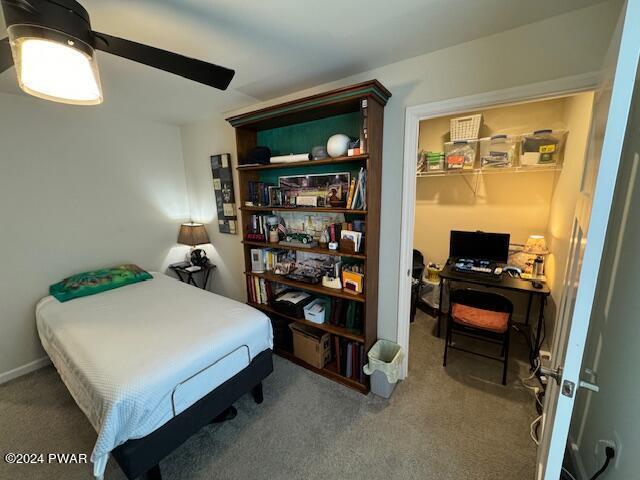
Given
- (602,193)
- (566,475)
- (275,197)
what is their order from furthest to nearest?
(275,197) < (566,475) < (602,193)

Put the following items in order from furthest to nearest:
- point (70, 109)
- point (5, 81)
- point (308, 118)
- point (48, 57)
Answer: point (70, 109) → point (308, 118) → point (5, 81) → point (48, 57)

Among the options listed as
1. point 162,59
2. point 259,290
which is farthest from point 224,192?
point 162,59

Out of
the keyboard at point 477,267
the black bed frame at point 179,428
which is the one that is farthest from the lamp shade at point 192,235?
the keyboard at point 477,267

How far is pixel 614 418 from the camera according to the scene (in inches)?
41.1

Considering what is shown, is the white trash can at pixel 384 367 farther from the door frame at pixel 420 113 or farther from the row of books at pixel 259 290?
the row of books at pixel 259 290

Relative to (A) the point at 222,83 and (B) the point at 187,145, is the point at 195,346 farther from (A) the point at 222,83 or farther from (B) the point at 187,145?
(B) the point at 187,145

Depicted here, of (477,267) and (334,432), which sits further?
(477,267)

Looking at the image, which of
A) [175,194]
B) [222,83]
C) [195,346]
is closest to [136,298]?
[195,346]

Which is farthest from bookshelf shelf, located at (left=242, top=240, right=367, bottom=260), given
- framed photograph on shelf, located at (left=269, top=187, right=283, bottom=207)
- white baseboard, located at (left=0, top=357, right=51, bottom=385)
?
white baseboard, located at (left=0, top=357, right=51, bottom=385)

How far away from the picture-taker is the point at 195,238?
3049 millimetres

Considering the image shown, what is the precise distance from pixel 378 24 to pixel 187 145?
Answer: 2.64m

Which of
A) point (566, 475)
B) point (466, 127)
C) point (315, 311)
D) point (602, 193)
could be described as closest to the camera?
point (602, 193)

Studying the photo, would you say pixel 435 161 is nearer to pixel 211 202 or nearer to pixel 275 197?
pixel 275 197

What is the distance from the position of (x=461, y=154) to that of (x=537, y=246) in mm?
1137
